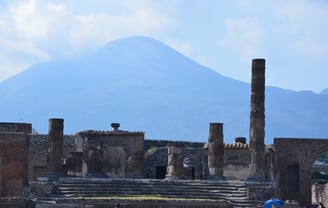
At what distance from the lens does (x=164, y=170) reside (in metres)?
48.2

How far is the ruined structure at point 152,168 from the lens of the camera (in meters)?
33.9

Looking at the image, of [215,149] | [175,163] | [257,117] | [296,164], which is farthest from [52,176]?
[296,164]

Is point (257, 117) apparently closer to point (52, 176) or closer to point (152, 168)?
point (52, 176)

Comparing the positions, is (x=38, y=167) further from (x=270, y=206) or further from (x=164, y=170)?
(x=270, y=206)

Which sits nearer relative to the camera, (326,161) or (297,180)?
(297,180)

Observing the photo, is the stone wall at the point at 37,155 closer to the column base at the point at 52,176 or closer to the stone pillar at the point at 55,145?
the stone pillar at the point at 55,145

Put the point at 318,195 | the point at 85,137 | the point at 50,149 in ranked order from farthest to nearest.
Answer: the point at 318,195, the point at 85,137, the point at 50,149

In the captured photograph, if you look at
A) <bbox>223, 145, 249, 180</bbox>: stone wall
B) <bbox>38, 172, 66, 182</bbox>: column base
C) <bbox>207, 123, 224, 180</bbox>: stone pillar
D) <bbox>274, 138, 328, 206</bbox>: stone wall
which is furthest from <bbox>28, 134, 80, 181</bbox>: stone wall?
<bbox>274, 138, 328, 206</bbox>: stone wall

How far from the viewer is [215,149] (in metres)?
38.4

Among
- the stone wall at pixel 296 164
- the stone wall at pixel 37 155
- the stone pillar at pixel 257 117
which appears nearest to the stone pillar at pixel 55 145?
the stone pillar at pixel 257 117

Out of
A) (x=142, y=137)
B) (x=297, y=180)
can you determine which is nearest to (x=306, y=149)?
(x=297, y=180)

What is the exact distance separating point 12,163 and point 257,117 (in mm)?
11158

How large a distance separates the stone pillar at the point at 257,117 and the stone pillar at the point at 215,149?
1862 millimetres

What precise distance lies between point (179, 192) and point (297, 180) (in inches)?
641
